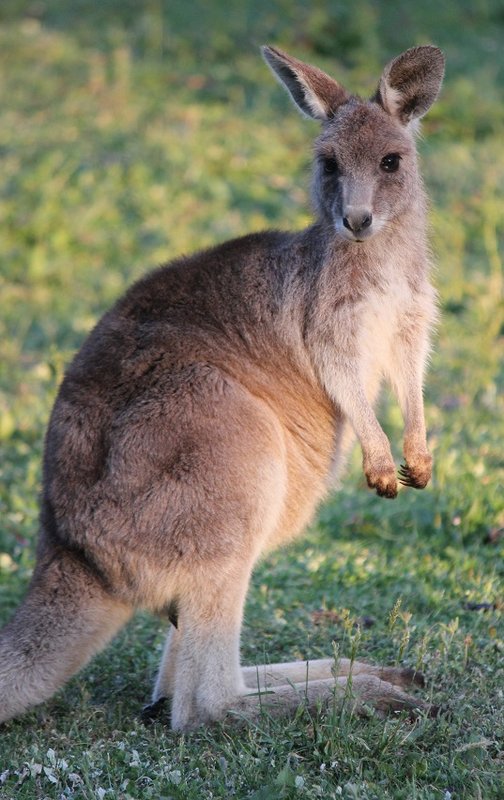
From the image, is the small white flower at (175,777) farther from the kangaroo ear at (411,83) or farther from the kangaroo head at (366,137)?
the kangaroo ear at (411,83)

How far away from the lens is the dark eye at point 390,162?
358 cm

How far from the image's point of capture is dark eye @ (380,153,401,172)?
3.58 meters

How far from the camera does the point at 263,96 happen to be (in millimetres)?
10125

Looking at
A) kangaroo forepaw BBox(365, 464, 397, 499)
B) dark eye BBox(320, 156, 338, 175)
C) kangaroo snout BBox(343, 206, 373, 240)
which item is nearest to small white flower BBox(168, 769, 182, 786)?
kangaroo forepaw BBox(365, 464, 397, 499)

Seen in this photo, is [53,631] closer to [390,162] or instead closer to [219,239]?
[390,162]

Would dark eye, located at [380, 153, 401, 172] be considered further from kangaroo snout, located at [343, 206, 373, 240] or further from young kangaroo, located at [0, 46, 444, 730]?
kangaroo snout, located at [343, 206, 373, 240]

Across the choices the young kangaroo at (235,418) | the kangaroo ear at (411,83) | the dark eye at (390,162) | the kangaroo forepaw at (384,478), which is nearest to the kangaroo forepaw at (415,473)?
the young kangaroo at (235,418)

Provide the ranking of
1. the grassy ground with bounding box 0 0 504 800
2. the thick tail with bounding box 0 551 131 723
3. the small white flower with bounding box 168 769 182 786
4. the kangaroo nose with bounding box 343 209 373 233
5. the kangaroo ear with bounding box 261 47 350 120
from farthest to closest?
1. the kangaroo ear with bounding box 261 47 350 120
2. the kangaroo nose with bounding box 343 209 373 233
3. the thick tail with bounding box 0 551 131 723
4. the grassy ground with bounding box 0 0 504 800
5. the small white flower with bounding box 168 769 182 786

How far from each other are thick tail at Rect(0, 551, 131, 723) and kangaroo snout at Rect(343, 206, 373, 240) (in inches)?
50.3

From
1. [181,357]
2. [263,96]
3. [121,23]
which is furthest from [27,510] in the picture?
[121,23]

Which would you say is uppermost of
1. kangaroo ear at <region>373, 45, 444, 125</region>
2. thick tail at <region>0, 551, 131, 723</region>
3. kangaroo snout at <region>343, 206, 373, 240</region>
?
kangaroo ear at <region>373, 45, 444, 125</region>

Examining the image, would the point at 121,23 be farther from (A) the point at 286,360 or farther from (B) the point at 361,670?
(B) the point at 361,670

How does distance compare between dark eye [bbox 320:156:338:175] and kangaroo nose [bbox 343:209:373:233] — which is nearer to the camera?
kangaroo nose [bbox 343:209:373:233]

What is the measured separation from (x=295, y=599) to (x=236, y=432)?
1.17m
